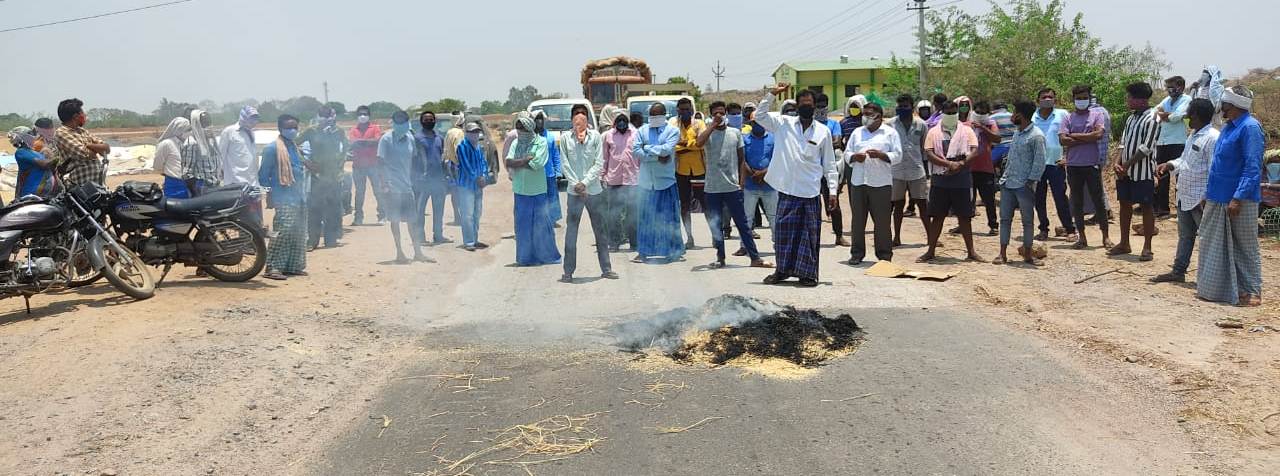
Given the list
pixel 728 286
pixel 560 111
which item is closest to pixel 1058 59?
pixel 560 111

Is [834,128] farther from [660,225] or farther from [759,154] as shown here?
[660,225]

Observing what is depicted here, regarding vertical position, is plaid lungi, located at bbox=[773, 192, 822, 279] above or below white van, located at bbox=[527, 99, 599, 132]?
below

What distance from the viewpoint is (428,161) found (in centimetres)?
1305

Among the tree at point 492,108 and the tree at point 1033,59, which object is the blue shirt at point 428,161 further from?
the tree at point 492,108

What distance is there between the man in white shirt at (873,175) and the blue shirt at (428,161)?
18.9 ft

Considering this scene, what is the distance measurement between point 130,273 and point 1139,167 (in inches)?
397

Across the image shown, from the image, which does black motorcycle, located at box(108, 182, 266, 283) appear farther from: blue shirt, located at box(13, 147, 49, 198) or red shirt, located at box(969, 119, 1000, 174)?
red shirt, located at box(969, 119, 1000, 174)

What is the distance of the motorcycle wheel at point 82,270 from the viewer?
791cm

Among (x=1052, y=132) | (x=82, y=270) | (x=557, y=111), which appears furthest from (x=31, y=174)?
(x=557, y=111)

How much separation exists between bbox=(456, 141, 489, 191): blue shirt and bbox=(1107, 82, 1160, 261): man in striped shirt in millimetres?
7706

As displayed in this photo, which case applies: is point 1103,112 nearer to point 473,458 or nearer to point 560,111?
point 473,458

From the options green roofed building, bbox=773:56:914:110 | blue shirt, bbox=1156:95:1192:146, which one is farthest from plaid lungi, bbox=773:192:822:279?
green roofed building, bbox=773:56:914:110

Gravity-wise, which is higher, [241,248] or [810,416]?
[241,248]

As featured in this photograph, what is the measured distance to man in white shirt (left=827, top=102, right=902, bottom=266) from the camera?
396 inches
